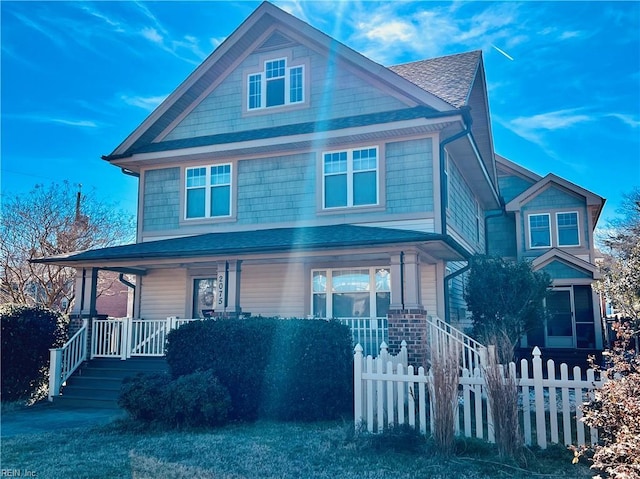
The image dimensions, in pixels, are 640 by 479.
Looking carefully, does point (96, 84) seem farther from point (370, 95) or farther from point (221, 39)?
point (370, 95)

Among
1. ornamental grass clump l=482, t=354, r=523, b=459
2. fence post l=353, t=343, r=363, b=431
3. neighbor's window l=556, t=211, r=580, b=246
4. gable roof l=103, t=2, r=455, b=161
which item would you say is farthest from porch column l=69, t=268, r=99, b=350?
neighbor's window l=556, t=211, r=580, b=246

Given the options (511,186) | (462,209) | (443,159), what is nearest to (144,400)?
(443,159)

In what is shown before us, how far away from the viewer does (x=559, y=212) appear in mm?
21172

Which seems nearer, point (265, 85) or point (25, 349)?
point (25, 349)

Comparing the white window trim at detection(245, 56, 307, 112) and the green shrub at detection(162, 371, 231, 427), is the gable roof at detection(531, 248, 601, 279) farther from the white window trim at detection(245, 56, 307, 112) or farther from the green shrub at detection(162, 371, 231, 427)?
the green shrub at detection(162, 371, 231, 427)

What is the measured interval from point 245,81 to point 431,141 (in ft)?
18.9

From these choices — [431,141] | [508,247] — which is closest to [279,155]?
[431,141]

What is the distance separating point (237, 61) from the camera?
1494 centimetres

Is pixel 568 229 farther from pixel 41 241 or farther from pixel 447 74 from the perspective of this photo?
pixel 41 241

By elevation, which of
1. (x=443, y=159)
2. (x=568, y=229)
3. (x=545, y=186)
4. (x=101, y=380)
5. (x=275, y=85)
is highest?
→ (x=275, y=85)

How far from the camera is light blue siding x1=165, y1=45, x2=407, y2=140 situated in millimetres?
13453

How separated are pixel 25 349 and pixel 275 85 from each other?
8.95 meters

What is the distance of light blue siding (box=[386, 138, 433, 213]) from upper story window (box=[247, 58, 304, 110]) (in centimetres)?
322

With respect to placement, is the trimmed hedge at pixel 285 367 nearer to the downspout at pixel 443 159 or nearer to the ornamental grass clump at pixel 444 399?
the ornamental grass clump at pixel 444 399
